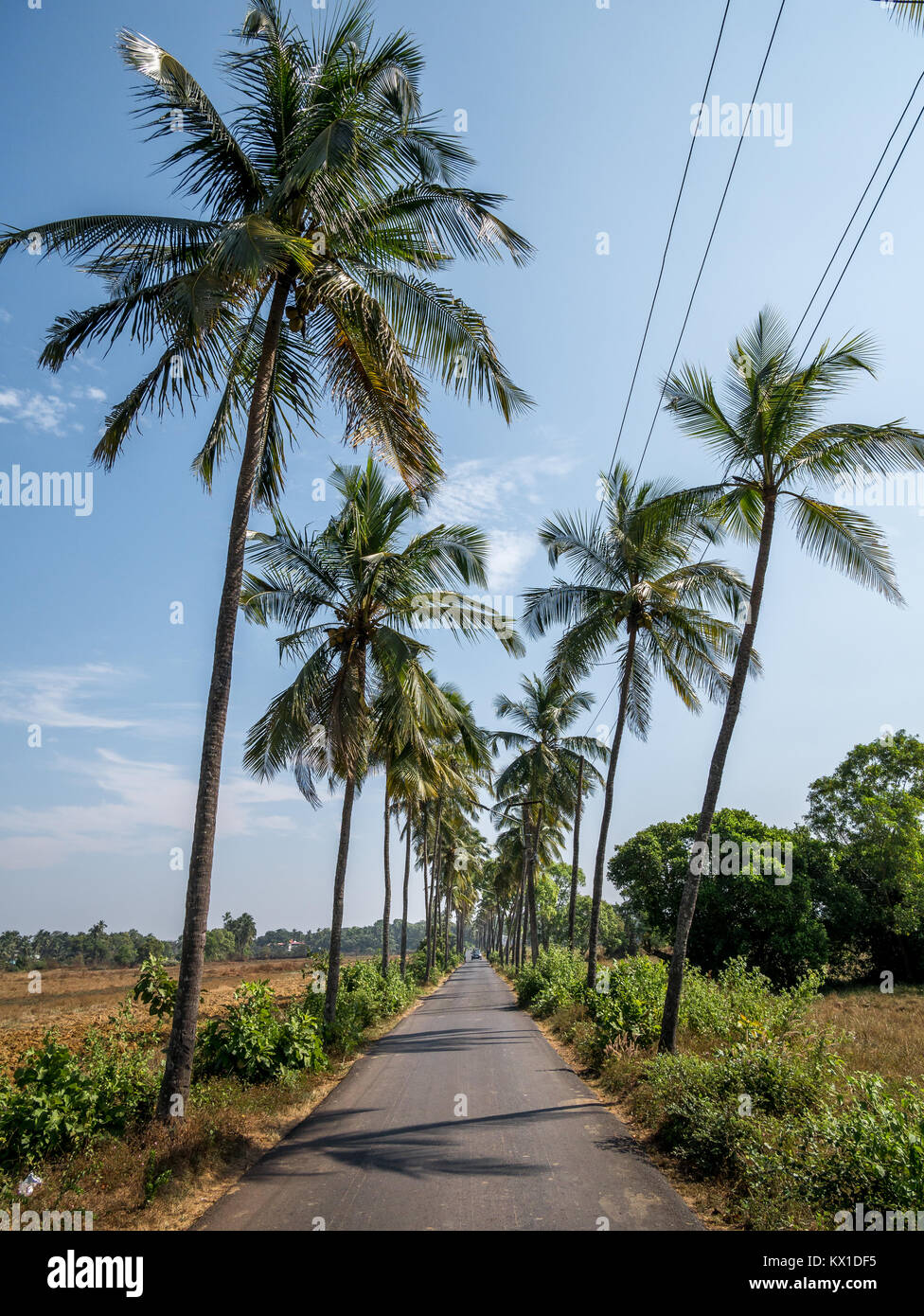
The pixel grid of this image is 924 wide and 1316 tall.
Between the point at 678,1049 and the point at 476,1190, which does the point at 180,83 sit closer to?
the point at 476,1190

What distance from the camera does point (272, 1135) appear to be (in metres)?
7.57

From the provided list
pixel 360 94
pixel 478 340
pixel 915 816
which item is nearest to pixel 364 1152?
pixel 478 340

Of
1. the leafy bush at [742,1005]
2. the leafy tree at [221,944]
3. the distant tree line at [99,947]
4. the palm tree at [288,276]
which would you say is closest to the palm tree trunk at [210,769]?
the palm tree at [288,276]

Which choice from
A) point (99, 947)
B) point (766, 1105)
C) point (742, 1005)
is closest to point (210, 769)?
point (766, 1105)

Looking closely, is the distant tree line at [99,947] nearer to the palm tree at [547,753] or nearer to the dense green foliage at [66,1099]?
the palm tree at [547,753]

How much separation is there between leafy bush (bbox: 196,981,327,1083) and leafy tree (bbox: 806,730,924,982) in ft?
83.3

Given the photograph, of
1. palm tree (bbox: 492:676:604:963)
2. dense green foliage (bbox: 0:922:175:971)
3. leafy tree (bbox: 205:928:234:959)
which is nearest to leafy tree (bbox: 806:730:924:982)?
palm tree (bbox: 492:676:604:963)

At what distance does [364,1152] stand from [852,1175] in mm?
4249

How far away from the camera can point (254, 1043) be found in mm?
9000

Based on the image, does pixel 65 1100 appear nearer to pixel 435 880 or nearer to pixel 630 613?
pixel 630 613

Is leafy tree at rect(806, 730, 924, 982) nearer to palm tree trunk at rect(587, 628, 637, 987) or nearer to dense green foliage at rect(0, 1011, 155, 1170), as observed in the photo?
palm tree trunk at rect(587, 628, 637, 987)

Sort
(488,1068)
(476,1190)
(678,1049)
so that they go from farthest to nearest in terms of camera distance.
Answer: (488,1068) → (678,1049) → (476,1190)

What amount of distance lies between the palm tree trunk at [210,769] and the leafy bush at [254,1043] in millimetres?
1688

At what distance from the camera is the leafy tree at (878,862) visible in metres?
28.5
